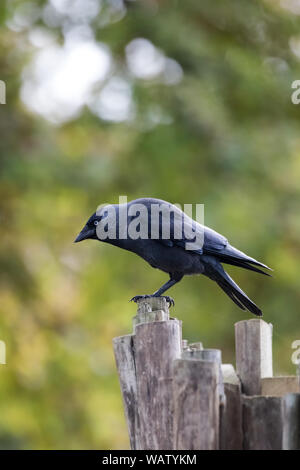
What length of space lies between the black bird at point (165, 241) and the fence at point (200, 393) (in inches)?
44.7

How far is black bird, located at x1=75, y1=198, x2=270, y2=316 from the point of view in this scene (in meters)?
5.20

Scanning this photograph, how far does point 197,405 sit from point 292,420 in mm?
420

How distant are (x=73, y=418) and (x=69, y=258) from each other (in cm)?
248

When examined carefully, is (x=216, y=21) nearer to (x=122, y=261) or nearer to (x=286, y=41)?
(x=286, y=41)

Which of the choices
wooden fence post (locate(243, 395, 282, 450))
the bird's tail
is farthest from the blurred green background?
wooden fence post (locate(243, 395, 282, 450))

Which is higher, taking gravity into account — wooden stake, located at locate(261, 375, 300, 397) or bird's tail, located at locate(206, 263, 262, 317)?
bird's tail, located at locate(206, 263, 262, 317)

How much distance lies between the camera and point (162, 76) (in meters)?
11.4

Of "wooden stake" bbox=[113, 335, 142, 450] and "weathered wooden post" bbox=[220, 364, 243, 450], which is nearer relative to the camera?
"weathered wooden post" bbox=[220, 364, 243, 450]

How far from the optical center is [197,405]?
3.30 m

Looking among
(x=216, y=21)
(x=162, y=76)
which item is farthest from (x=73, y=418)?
(x=216, y=21)

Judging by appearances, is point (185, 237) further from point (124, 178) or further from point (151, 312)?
point (124, 178)

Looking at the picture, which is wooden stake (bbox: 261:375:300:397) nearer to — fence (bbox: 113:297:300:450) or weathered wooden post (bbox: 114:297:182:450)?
fence (bbox: 113:297:300:450)

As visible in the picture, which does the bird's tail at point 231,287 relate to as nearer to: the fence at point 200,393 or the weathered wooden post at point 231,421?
the fence at point 200,393

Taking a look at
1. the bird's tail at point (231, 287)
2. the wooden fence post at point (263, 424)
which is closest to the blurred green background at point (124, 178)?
the bird's tail at point (231, 287)
